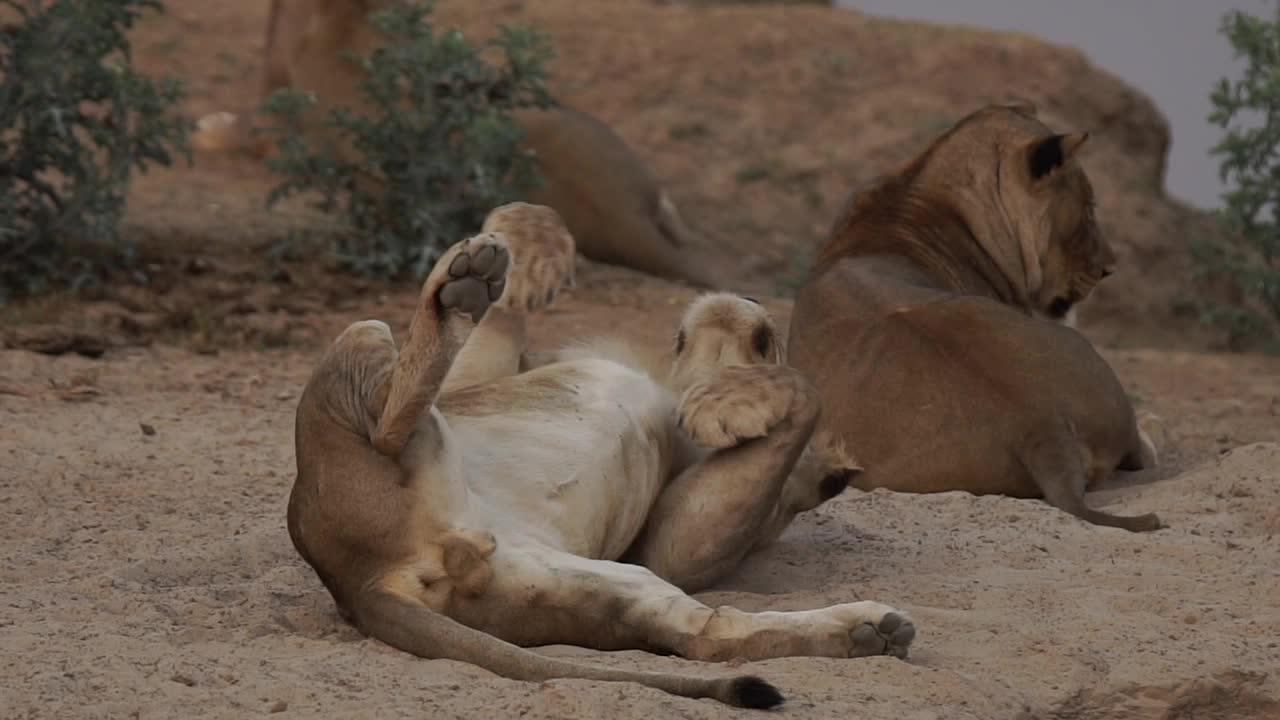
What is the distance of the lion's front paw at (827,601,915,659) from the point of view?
351 centimetres

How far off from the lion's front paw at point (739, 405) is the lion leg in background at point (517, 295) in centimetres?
49

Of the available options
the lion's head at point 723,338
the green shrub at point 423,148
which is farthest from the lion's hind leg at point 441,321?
the green shrub at point 423,148

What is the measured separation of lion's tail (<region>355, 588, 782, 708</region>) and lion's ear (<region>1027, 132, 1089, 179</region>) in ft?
12.5

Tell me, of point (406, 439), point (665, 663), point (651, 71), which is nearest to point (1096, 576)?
point (665, 663)

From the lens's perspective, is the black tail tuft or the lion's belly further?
the lion's belly

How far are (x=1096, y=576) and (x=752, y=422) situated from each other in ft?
3.00

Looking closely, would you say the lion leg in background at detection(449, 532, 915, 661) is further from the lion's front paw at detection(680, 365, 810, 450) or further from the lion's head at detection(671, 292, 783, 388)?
the lion's head at detection(671, 292, 783, 388)

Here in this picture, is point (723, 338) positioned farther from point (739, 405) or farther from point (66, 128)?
point (66, 128)

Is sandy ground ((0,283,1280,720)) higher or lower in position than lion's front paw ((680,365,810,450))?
lower

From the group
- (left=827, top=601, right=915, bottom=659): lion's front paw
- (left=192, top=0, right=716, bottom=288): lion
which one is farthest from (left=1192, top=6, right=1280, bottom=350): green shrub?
(left=827, top=601, right=915, bottom=659): lion's front paw

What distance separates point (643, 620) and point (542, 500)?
407mm

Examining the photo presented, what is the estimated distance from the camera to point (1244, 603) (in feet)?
13.8

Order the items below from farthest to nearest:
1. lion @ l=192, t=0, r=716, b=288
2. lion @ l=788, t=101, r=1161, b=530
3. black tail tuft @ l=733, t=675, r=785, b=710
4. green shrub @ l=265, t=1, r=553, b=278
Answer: lion @ l=192, t=0, r=716, b=288
green shrub @ l=265, t=1, r=553, b=278
lion @ l=788, t=101, r=1161, b=530
black tail tuft @ l=733, t=675, r=785, b=710

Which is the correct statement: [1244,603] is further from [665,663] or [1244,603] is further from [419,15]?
[419,15]
